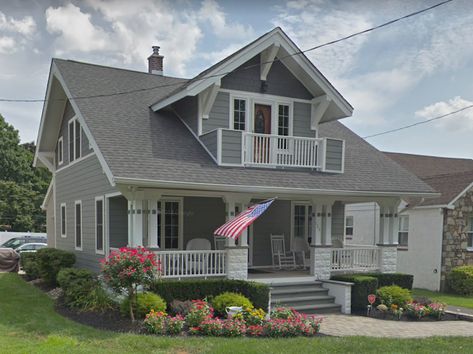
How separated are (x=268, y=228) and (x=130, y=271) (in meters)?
6.85

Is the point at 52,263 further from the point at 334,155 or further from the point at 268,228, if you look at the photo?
the point at 334,155

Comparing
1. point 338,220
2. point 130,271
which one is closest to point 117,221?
point 130,271

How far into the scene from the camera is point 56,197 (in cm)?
1766

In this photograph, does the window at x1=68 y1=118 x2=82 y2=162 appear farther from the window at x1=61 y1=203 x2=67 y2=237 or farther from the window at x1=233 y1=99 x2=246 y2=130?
the window at x1=233 y1=99 x2=246 y2=130

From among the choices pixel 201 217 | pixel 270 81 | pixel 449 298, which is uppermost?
pixel 270 81

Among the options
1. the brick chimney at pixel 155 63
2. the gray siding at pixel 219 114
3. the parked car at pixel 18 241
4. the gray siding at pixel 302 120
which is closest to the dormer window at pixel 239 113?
the gray siding at pixel 219 114

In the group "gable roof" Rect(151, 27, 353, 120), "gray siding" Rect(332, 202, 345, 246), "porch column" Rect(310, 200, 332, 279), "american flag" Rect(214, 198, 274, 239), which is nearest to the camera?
"american flag" Rect(214, 198, 274, 239)

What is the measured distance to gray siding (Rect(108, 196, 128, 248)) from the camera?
1210cm

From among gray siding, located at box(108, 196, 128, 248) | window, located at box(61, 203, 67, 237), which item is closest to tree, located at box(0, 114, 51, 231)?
window, located at box(61, 203, 67, 237)

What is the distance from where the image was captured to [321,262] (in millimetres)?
12250

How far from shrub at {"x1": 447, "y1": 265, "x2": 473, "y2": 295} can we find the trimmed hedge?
28.0ft

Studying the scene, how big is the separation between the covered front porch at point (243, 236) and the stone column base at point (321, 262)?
0.09 ft

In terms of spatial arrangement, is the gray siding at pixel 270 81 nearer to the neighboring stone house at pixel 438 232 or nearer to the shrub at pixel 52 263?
the neighboring stone house at pixel 438 232

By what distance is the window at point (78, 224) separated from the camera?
14633mm
